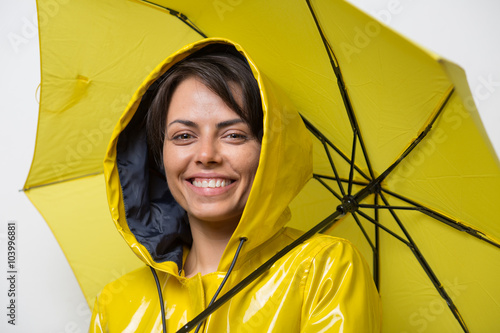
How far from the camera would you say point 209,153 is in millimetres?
1675

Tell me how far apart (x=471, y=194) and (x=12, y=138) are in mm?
2105

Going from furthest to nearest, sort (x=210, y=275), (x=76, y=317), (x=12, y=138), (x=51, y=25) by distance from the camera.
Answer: (x=12, y=138), (x=76, y=317), (x=51, y=25), (x=210, y=275)

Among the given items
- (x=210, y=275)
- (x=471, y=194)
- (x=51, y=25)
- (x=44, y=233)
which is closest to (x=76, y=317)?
(x=44, y=233)

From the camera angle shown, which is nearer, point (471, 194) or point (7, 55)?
point (471, 194)

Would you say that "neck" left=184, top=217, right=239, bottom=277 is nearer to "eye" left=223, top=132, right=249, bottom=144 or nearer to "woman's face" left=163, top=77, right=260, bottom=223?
"woman's face" left=163, top=77, right=260, bottom=223

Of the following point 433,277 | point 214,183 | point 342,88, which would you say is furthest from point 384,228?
point 214,183

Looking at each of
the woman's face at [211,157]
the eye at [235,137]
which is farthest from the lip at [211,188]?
the eye at [235,137]

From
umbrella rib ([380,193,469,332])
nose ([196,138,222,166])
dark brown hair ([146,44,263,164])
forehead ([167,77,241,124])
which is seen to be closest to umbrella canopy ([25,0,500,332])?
umbrella rib ([380,193,469,332])

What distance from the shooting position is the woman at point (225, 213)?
1.60 m

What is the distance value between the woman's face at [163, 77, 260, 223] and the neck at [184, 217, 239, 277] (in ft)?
0.21

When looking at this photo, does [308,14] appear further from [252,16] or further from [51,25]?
[51,25]

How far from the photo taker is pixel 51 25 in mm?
1987

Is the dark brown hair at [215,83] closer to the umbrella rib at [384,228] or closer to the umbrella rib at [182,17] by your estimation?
the umbrella rib at [182,17]

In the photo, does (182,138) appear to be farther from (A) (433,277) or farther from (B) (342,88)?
(A) (433,277)
